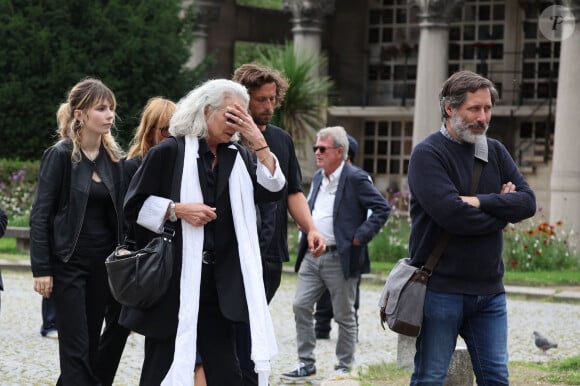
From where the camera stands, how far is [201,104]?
18.6ft

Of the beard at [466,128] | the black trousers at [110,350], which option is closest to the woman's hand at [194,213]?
the beard at [466,128]

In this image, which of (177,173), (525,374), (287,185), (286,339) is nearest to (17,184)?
(286,339)

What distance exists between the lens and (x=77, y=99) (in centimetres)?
732

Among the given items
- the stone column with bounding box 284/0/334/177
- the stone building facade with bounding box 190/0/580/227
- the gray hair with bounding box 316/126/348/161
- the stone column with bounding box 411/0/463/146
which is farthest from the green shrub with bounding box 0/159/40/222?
the gray hair with bounding box 316/126/348/161

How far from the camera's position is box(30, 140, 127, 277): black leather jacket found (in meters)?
7.07

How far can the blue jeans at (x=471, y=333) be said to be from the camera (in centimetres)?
582

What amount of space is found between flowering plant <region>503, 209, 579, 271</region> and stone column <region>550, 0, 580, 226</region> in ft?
9.07

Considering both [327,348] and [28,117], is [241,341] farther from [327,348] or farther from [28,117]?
[28,117]

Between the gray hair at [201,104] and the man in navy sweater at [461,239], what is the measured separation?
35.5 inches

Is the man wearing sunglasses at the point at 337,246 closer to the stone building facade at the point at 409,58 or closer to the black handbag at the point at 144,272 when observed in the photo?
the black handbag at the point at 144,272

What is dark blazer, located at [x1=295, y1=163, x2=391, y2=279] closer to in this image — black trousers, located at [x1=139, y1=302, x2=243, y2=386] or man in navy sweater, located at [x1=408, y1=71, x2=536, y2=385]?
man in navy sweater, located at [x1=408, y1=71, x2=536, y2=385]

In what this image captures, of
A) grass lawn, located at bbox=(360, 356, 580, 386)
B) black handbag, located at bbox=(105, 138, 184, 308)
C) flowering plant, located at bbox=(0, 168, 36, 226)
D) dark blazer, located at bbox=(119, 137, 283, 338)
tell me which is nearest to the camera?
black handbag, located at bbox=(105, 138, 184, 308)

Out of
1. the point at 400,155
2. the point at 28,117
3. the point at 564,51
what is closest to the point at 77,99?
the point at 564,51

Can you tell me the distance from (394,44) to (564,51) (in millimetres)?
11451
